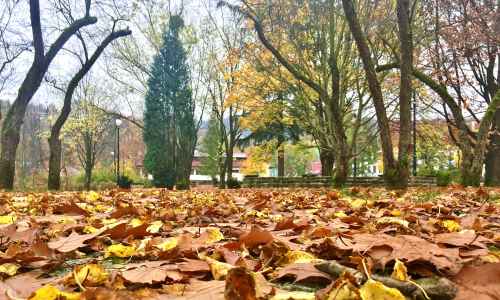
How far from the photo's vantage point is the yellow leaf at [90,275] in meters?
1.01

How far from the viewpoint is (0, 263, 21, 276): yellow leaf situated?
1176 mm

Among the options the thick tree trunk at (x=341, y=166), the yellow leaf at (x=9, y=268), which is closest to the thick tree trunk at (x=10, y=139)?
the thick tree trunk at (x=341, y=166)

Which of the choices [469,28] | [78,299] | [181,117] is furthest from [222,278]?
[181,117]

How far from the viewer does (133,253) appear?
1502mm

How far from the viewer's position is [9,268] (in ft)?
3.97

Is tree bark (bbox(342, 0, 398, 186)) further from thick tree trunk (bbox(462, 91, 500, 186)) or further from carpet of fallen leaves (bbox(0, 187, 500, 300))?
carpet of fallen leaves (bbox(0, 187, 500, 300))

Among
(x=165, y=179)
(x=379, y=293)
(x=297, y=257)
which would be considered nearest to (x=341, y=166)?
(x=297, y=257)

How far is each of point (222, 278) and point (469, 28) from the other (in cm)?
1558

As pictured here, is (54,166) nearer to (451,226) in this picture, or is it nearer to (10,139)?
(10,139)

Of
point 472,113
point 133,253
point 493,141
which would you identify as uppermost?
point 472,113

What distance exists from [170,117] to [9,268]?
3262 centimetres

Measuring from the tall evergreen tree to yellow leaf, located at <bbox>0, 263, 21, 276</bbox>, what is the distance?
97.6ft

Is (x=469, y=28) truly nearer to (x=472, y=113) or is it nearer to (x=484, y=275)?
(x=472, y=113)

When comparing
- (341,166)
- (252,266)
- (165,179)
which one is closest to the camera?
(252,266)
